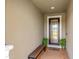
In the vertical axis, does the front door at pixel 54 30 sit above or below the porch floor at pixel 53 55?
above

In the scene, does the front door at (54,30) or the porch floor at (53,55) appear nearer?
the porch floor at (53,55)

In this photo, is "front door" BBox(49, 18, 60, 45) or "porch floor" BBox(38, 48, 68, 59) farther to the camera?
"front door" BBox(49, 18, 60, 45)

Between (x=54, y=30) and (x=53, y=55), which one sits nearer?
(x=53, y=55)

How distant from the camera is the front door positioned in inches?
249

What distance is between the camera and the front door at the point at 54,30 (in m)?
6.31

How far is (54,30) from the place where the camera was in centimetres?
643

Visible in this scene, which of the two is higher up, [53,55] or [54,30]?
[54,30]

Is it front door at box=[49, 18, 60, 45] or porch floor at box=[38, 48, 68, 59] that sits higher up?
front door at box=[49, 18, 60, 45]
